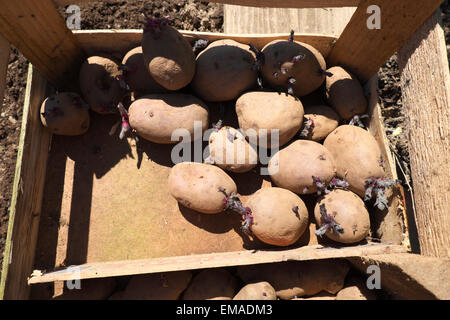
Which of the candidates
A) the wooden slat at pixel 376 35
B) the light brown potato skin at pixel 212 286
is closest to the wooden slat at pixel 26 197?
the light brown potato skin at pixel 212 286

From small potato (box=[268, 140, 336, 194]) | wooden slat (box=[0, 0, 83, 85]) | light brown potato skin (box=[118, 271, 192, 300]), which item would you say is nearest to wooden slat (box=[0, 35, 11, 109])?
wooden slat (box=[0, 0, 83, 85])

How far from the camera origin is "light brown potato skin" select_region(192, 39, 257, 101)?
6.53 ft

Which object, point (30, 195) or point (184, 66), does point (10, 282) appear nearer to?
point (30, 195)

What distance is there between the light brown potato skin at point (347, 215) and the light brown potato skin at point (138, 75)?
125 centimetres

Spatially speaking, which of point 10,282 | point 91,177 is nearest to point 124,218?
point 91,177

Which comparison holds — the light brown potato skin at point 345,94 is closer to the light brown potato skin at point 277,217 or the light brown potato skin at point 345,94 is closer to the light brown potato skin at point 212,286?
the light brown potato skin at point 277,217

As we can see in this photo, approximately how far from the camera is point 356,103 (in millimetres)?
2127

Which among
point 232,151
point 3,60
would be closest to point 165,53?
point 232,151

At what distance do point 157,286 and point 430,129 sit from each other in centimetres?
173

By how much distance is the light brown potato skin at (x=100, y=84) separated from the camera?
2104 millimetres

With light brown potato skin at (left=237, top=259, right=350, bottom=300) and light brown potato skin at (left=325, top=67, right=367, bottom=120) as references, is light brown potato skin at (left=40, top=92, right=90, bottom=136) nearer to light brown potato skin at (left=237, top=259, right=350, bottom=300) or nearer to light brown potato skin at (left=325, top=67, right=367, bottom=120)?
light brown potato skin at (left=237, top=259, right=350, bottom=300)

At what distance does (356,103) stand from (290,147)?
0.54m

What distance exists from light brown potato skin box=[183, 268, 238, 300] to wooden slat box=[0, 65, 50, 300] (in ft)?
2.99

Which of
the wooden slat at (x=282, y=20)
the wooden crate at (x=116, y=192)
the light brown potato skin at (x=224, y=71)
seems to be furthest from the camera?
the wooden slat at (x=282, y=20)
